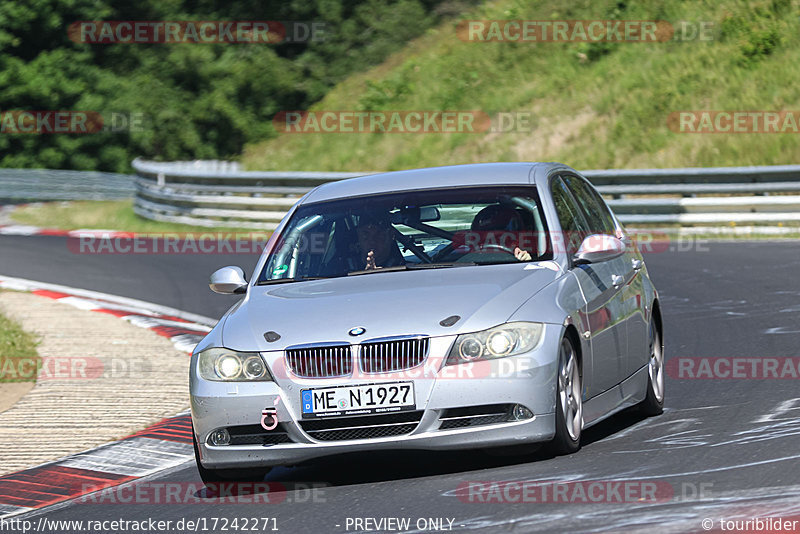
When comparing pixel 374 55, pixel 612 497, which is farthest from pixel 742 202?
pixel 374 55

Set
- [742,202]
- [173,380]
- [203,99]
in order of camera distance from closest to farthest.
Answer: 1. [173,380]
2. [742,202]
3. [203,99]

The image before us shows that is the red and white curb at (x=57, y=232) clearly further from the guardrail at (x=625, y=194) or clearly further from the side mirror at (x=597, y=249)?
the side mirror at (x=597, y=249)

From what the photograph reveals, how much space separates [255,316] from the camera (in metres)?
7.21

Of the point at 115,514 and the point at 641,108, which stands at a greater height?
the point at 641,108

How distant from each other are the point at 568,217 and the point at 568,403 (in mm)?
1521

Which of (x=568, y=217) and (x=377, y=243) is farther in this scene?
(x=568, y=217)

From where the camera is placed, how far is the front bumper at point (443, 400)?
659cm

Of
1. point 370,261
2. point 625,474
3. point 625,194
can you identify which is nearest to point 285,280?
point 370,261

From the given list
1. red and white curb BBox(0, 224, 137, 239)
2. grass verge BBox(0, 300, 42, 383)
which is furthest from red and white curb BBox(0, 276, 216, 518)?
red and white curb BBox(0, 224, 137, 239)

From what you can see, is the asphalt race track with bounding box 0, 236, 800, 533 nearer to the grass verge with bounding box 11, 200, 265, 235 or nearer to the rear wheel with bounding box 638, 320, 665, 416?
the rear wheel with bounding box 638, 320, 665, 416

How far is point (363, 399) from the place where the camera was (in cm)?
660

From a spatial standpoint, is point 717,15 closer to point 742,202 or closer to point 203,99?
point 742,202

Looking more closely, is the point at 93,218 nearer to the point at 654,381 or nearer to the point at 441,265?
the point at 654,381

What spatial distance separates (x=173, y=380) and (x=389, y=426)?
16.7 ft
